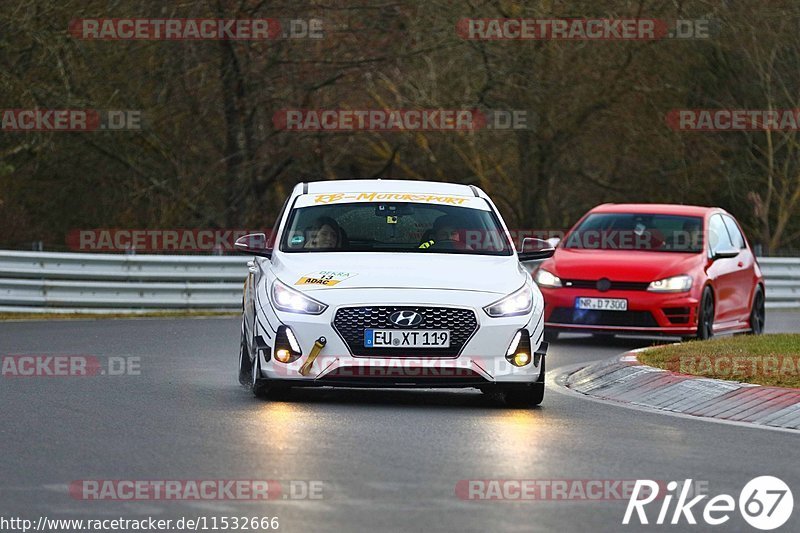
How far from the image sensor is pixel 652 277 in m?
20.2

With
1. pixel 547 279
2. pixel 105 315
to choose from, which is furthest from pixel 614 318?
pixel 105 315

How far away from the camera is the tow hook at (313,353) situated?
12469 millimetres

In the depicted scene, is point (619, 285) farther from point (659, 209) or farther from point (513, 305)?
point (513, 305)

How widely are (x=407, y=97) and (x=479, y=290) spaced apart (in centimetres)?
2291

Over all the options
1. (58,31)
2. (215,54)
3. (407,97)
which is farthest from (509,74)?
(58,31)

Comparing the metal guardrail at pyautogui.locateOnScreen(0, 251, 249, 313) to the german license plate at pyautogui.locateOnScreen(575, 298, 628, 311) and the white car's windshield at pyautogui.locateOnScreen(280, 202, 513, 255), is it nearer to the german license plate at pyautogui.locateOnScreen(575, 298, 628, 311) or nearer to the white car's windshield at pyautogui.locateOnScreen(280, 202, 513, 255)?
the german license plate at pyautogui.locateOnScreen(575, 298, 628, 311)

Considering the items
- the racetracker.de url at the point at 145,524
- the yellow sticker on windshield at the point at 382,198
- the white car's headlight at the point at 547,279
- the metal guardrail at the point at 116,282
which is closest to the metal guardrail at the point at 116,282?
the metal guardrail at the point at 116,282

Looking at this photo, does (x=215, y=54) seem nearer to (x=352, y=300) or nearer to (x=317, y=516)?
(x=352, y=300)

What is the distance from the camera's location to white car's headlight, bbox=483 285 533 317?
1266 cm

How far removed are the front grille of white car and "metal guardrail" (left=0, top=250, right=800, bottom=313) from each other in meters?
13.2

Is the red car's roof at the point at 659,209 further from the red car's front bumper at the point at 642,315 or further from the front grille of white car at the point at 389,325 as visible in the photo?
the front grille of white car at the point at 389,325

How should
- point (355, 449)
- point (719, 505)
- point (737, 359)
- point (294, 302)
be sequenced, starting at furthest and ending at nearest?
1. point (737, 359)
2. point (294, 302)
3. point (355, 449)
4. point (719, 505)

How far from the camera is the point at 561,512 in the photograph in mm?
8172

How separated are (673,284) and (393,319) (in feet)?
27.2
